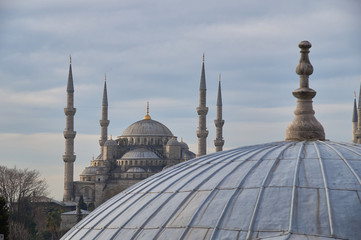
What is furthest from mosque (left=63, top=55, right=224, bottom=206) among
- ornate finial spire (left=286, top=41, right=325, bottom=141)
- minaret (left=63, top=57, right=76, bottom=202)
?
ornate finial spire (left=286, top=41, right=325, bottom=141)

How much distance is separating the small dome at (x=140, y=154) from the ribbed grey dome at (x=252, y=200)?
68.3 meters

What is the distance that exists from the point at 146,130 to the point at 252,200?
7632cm

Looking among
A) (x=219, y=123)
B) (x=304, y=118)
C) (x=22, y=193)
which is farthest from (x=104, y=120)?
(x=304, y=118)

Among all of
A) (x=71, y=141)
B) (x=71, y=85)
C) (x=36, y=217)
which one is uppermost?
(x=71, y=85)

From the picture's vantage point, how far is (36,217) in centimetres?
5562

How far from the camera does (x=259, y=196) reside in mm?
7148

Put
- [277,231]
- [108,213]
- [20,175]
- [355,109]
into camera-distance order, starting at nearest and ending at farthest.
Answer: [277,231]
[108,213]
[20,175]
[355,109]

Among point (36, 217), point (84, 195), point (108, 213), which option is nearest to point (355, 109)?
point (84, 195)

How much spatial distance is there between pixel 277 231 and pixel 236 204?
635 millimetres

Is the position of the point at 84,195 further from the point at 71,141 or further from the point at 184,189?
the point at 184,189

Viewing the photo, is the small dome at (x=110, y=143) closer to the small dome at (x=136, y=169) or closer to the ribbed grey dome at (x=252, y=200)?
the small dome at (x=136, y=169)

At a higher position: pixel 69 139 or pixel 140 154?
pixel 69 139

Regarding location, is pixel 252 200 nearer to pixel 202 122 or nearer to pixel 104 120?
pixel 202 122

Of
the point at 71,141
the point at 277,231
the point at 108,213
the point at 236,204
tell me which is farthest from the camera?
the point at 71,141
